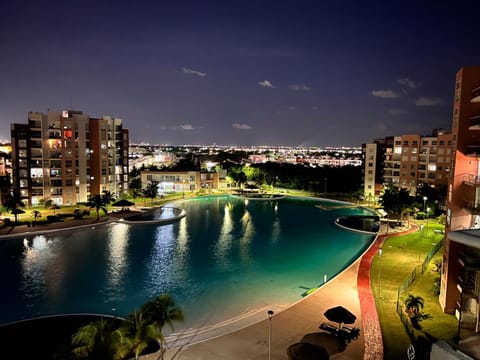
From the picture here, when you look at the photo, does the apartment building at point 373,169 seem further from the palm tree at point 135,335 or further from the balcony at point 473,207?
the palm tree at point 135,335

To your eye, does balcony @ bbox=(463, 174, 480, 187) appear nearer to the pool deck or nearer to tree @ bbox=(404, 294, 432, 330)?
tree @ bbox=(404, 294, 432, 330)

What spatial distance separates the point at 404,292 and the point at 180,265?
49.6 ft

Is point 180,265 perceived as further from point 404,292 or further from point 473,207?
point 473,207

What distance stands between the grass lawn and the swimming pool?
323 cm

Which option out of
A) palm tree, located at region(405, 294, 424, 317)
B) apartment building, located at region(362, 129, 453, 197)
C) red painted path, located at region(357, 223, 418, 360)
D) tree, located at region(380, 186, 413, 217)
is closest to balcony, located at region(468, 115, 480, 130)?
palm tree, located at region(405, 294, 424, 317)

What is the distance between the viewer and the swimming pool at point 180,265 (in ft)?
64.7

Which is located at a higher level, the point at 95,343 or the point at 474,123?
the point at 474,123

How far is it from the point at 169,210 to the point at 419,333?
3847cm

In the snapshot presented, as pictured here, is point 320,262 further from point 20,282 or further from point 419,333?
point 20,282

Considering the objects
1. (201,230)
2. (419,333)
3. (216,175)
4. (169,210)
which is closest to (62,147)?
(169,210)

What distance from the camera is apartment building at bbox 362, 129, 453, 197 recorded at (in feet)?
167

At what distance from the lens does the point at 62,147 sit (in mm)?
48750

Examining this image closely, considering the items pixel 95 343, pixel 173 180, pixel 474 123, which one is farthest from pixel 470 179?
pixel 173 180

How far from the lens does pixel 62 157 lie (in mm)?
48750
